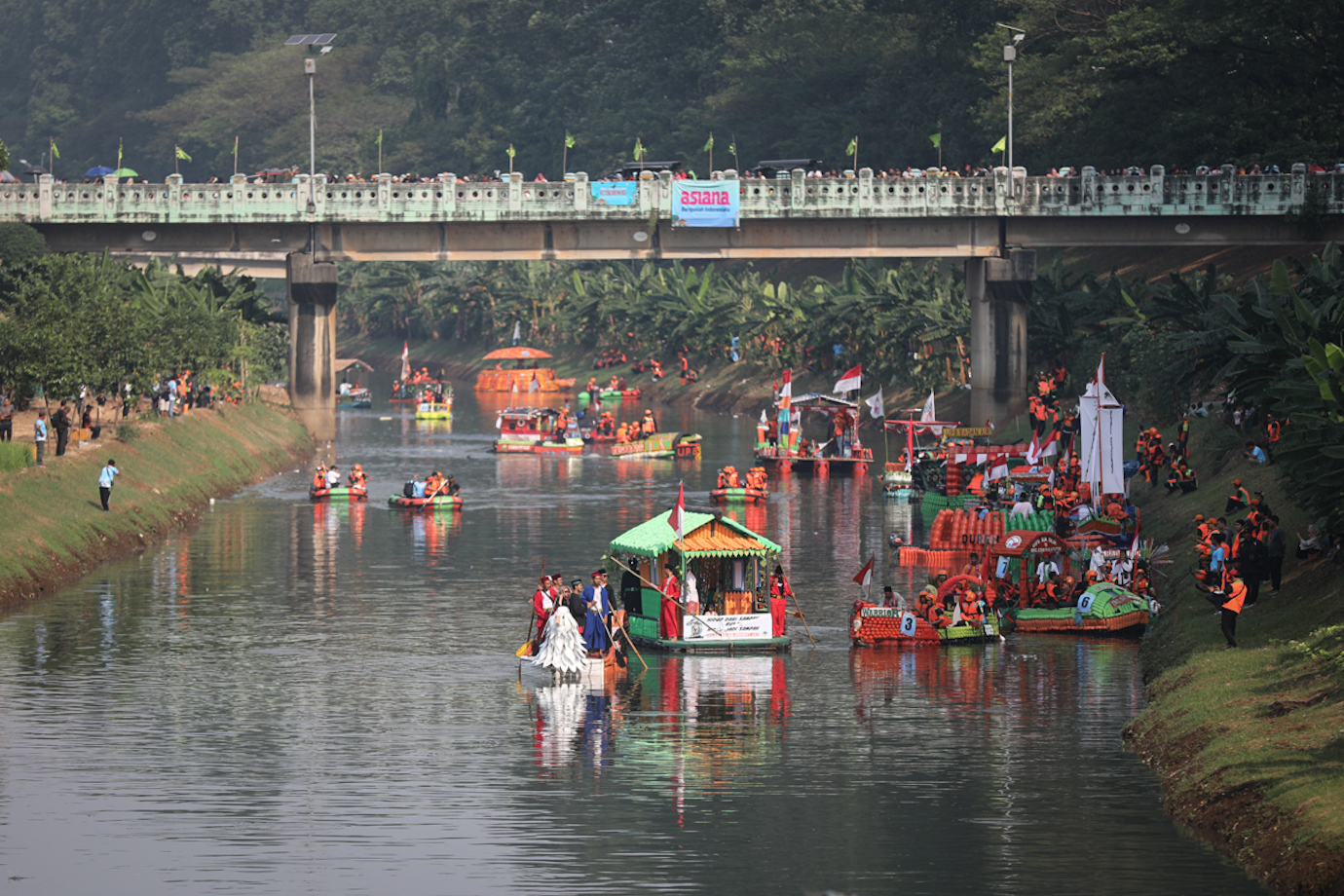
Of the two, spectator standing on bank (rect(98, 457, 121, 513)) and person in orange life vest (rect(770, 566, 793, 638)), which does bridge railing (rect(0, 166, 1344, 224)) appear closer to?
spectator standing on bank (rect(98, 457, 121, 513))

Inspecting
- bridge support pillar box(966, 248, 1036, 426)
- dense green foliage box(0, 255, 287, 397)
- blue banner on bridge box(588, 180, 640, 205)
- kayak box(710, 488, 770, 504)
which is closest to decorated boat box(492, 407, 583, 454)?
dense green foliage box(0, 255, 287, 397)

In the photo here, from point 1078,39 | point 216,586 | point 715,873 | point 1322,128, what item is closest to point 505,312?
point 1078,39

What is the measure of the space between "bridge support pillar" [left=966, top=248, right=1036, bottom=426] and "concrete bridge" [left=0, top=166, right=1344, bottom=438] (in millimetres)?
76

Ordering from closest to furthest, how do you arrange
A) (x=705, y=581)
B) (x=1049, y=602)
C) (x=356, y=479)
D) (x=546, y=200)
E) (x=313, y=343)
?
(x=705, y=581) < (x=1049, y=602) < (x=356, y=479) < (x=546, y=200) < (x=313, y=343)

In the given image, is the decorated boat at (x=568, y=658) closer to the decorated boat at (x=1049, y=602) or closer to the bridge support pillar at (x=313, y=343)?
the decorated boat at (x=1049, y=602)

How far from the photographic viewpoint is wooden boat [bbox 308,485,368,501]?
74.3 metres

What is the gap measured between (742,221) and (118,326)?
3333cm

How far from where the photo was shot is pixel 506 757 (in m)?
34.6

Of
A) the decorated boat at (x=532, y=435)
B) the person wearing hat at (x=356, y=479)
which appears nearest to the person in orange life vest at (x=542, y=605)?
the person wearing hat at (x=356, y=479)

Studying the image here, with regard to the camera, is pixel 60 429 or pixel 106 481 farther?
pixel 60 429

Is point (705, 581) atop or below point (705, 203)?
below

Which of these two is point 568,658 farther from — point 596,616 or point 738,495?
point 738,495

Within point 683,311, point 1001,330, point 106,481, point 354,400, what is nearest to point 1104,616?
point 106,481

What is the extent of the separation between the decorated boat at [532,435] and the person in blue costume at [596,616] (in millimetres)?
55901
